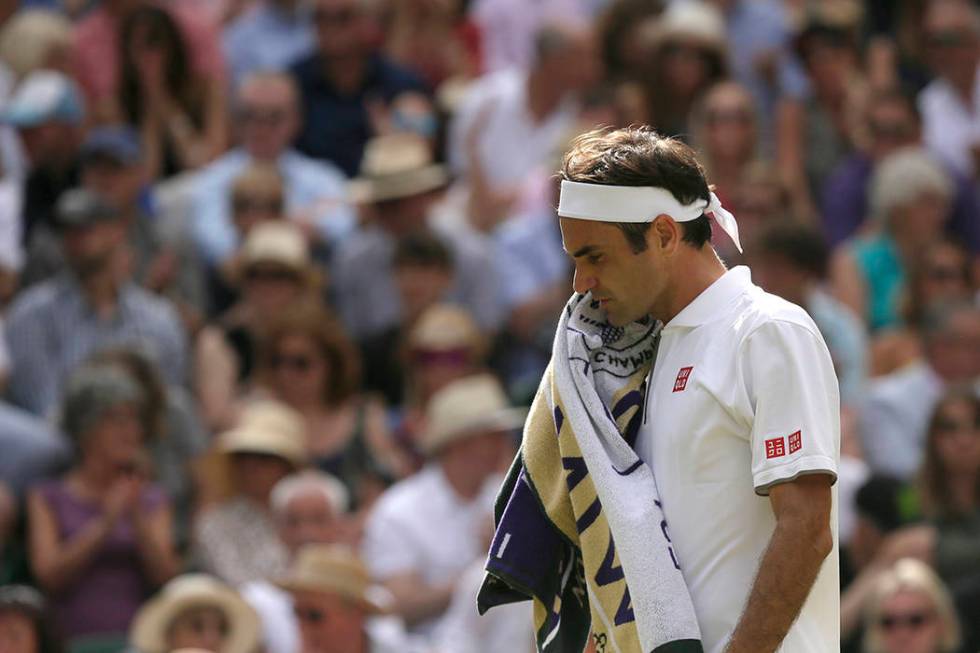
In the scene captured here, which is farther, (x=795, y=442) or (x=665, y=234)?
(x=665, y=234)

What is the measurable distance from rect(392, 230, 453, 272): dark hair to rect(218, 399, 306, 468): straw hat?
1219 millimetres

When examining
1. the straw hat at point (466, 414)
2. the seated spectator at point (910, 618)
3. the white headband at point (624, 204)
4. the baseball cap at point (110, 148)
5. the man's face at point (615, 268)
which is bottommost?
the seated spectator at point (910, 618)

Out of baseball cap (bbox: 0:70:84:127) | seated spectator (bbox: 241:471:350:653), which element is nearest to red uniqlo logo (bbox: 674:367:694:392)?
seated spectator (bbox: 241:471:350:653)

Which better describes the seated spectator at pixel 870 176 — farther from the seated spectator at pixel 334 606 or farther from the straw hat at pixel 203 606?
the straw hat at pixel 203 606

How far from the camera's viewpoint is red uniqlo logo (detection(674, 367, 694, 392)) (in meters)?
3.85

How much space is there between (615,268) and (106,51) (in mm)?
8035

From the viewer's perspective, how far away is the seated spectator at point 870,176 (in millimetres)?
11234

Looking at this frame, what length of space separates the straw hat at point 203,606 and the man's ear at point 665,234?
400 cm

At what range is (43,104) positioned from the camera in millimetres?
10328

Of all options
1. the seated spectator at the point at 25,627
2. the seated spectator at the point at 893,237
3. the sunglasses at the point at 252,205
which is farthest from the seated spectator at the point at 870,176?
the seated spectator at the point at 25,627

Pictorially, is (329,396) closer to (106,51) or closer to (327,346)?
(327,346)

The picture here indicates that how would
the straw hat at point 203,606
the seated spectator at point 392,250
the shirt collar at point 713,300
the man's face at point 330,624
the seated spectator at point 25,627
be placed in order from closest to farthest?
the shirt collar at point 713,300, the seated spectator at point 25,627, the straw hat at point 203,606, the man's face at point 330,624, the seated spectator at point 392,250

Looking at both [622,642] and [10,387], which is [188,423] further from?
[622,642]

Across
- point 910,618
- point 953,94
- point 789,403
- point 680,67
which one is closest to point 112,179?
point 680,67
